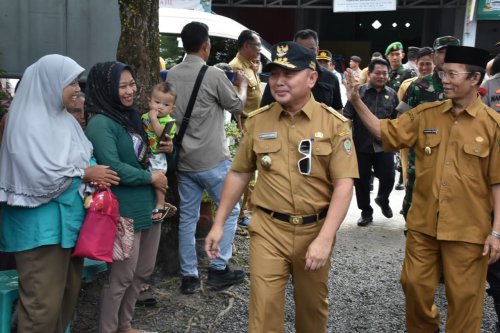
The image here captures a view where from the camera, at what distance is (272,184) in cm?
325

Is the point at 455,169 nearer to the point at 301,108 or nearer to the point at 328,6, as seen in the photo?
the point at 301,108

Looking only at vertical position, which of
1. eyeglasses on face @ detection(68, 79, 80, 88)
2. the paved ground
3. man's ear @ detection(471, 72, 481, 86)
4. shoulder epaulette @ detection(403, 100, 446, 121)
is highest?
man's ear @ detection(471, 72, 481, 86)

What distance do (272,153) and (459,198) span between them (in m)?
1.18

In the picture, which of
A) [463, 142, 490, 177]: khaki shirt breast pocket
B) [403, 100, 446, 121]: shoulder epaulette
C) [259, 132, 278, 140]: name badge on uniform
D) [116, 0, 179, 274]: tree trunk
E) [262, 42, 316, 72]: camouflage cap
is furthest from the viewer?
[116, 0, 179, 274]: tree trunk

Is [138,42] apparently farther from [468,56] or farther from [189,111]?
[468,56]

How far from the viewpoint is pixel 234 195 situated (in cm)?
339

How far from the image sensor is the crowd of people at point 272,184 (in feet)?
10.1

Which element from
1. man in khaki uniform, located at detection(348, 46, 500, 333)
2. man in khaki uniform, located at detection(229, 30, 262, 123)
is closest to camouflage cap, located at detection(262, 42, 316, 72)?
man in khaki uniform, located at detection(348, 46, 500, 333)

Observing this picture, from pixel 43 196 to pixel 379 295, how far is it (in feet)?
9.93

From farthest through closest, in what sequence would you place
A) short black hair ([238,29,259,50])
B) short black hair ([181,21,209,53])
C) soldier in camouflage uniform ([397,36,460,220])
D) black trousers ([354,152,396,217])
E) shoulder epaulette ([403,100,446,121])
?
black trousers ([354,152,396,217]), short black hair ([238,29,259,50]), soldier in camouflage uniform ([397,36,460,220]), short black hair ([181,21,209,53]), shoulder epaulette ([403,100,446,121])

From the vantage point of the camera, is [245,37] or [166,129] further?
[245,37]

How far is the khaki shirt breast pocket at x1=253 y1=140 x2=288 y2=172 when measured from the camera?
127 inches

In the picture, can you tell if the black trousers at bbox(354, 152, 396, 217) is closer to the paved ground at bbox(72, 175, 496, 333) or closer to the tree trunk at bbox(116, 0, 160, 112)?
the paved ground at bbox(72, 175, 496, 333)

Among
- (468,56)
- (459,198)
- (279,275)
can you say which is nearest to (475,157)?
(459,198)
